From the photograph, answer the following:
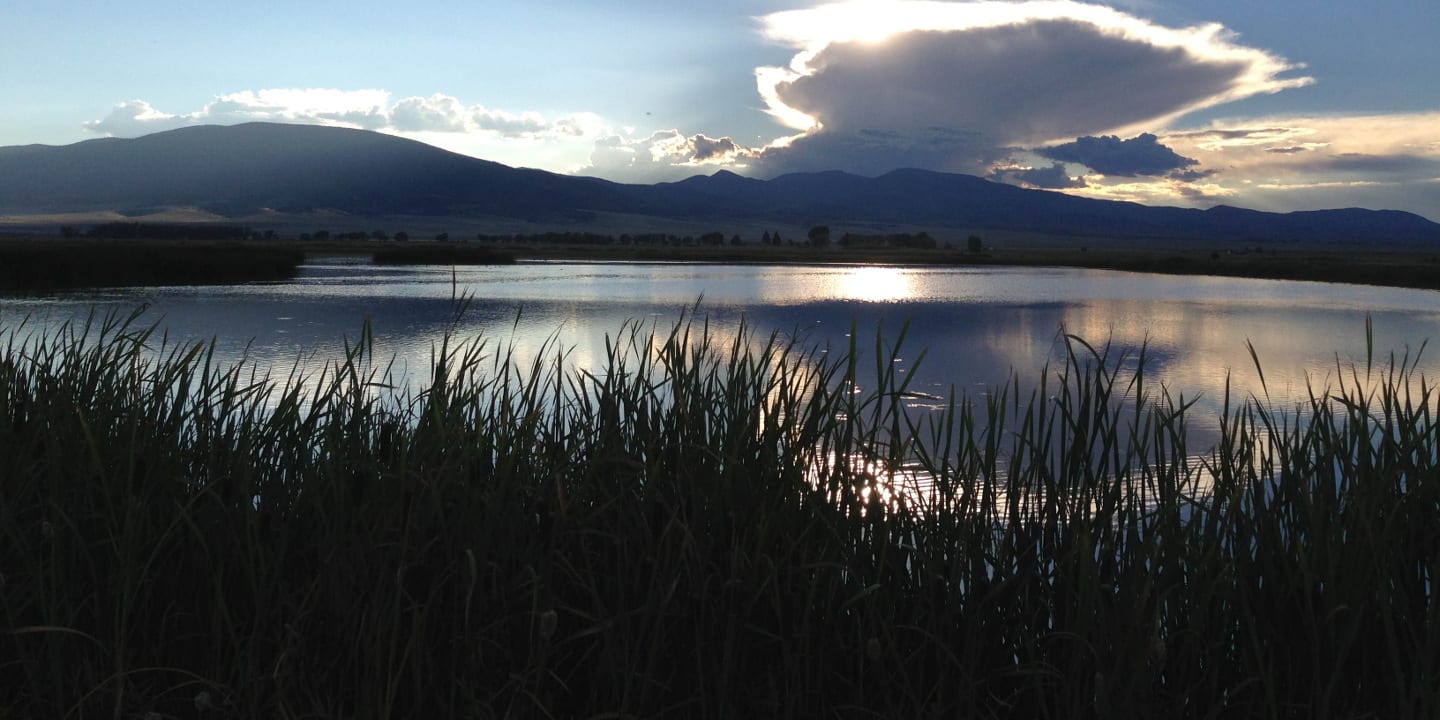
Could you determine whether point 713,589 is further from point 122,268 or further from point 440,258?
point 440,258

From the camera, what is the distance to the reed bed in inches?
96.4

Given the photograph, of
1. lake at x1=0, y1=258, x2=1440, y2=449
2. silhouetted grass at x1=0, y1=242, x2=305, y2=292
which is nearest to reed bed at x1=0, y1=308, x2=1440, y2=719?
lake at x1=0, y1=258, x2=1440, y2=449

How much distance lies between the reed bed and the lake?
3.61 m

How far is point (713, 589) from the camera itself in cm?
277

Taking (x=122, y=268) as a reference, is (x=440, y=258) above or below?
above

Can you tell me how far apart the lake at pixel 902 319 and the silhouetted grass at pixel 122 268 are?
1668mm

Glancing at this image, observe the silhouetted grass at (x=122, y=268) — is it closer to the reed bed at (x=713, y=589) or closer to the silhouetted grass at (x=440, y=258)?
the silhouetted grass at (x=440, y=258)

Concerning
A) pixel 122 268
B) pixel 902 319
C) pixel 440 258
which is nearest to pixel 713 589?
pixel 902 319

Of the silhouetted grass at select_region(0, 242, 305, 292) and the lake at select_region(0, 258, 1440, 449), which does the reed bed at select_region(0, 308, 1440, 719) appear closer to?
the lake at select_region(0, 258, 1440, 449)

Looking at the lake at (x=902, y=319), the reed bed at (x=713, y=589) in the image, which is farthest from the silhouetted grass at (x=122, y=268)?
the reed bed at (x=713, y=589)

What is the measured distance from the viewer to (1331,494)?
2.79m

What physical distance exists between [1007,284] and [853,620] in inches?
1333

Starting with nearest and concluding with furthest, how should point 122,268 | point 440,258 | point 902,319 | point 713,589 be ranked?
1. point 713,589
2. point 902,319
3. point 122,268
4. point 440,258

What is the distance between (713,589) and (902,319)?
17.9 meters
